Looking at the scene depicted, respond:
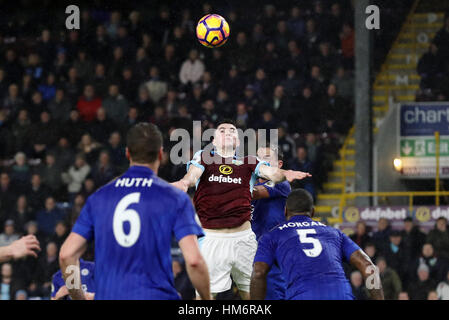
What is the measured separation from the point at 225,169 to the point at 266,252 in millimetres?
1577

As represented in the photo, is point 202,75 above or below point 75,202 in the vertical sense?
above

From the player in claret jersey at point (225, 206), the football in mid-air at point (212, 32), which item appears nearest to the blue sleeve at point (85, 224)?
the player in claret jersey at point (225, 206)

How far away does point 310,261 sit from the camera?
6520mm

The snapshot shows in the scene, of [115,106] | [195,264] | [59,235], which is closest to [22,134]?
[115,106]

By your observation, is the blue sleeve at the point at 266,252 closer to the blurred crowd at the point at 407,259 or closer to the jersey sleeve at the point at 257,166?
the jersey sleeve at the point at 257,166

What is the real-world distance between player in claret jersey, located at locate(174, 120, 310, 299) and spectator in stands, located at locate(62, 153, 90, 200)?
28.2 feet

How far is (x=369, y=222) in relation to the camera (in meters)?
14.2

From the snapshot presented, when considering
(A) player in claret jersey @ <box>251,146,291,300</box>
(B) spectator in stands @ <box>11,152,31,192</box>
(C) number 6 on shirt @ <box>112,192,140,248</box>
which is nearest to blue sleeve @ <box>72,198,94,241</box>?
(C) number 6 on shirt @ <box>112,192,140,248</box>

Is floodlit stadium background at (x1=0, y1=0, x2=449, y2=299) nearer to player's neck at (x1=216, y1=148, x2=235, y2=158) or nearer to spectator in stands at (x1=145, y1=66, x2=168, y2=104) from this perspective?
spectator in stands at (x1=145, y1=66, x2=168, y2=104)

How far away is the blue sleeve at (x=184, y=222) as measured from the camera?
5016 millimetres
